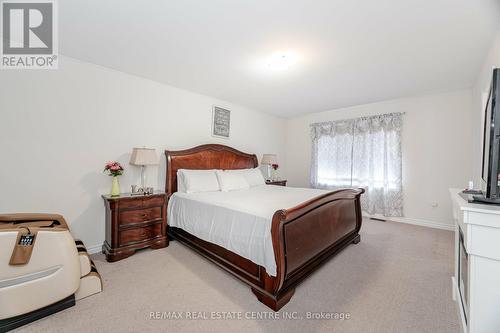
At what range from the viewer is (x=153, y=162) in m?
2.80

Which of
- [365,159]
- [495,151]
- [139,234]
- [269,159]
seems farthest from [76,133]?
[365,159]

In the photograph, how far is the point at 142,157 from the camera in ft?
9.04

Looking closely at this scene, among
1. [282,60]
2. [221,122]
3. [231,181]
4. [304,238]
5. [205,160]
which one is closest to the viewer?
[304,238]

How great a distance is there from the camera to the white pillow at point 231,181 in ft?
10.8

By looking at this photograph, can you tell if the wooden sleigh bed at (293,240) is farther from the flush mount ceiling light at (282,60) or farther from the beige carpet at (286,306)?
the flush mount ceiling light at (282,60)

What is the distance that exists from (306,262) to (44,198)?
2.93m

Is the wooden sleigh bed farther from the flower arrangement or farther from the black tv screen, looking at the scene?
the black tv screen

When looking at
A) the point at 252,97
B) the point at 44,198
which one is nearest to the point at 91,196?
the point at 44,198

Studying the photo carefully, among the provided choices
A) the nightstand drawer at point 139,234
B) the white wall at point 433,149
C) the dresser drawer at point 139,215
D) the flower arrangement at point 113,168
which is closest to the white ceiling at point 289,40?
the white wall at point 433,149

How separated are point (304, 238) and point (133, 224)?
2.06 metres

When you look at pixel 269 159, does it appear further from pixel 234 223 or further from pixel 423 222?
pixel 423 222

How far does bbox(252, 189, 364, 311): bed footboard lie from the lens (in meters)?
1.62

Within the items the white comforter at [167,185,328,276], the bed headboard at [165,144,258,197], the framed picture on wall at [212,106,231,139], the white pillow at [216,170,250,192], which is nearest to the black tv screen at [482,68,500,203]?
the white comforter at [167,185,328,276]

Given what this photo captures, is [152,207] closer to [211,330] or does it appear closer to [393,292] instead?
[211,330]
